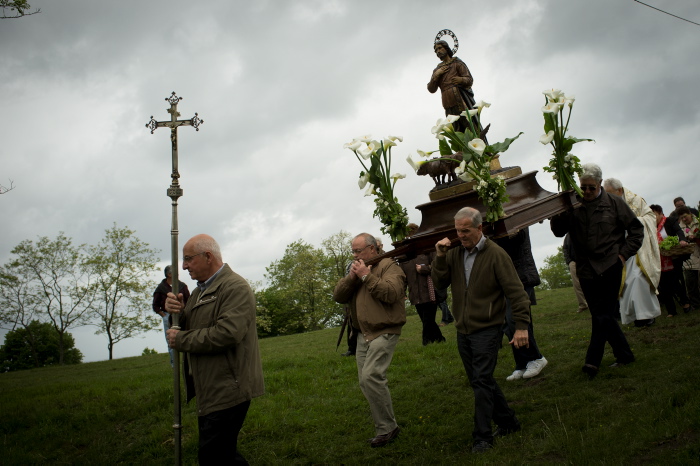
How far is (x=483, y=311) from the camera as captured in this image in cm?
541

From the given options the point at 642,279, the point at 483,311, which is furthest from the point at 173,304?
the point at 642,279

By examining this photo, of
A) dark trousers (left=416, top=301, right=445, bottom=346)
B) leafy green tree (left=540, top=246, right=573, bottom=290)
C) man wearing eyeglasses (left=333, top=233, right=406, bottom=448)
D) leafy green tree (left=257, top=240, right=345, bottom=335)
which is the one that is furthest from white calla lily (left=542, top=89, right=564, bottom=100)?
leafy green tree (left=540, top=246, right=573, bottom=290)

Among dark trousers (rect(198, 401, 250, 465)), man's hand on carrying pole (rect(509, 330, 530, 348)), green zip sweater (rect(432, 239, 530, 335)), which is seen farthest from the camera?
green zip sweater (rect(432, 239, 530, 335))

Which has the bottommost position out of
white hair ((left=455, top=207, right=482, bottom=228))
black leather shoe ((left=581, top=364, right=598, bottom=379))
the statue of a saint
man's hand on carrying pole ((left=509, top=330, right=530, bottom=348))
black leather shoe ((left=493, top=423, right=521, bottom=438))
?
black leather shoe ((left=493, top=423, right=521, bottom=438))

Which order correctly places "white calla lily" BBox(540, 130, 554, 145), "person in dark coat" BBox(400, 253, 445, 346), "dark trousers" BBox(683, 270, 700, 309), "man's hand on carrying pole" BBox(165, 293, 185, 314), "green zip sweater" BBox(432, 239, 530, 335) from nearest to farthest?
"man's hand on carrying pole" BBox(165, 293, 185, 314) < "green zip sweater" BBox(432, 239, 530, 335) < "white calla lily" BBox(540, 130, 554, 145) < "dark trousers" BBox(683, 270, 700, 309) < "person in dark coat" BBox(400, 253, 445, 346)

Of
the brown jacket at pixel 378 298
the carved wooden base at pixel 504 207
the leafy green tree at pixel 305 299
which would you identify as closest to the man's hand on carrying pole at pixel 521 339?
the carved wooden base at pixel 504 207

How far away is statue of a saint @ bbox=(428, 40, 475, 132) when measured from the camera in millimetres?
7691

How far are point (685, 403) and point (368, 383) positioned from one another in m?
3.00

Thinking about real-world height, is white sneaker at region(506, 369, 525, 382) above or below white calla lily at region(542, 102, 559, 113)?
below

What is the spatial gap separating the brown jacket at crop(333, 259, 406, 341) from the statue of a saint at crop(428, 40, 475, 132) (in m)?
2.45

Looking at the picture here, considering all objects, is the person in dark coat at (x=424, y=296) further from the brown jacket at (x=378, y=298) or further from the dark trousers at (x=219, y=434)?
the dark trousers at (x=219, y=434)

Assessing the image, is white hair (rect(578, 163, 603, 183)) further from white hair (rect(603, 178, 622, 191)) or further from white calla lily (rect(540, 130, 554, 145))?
white hair (rect(603, 178, 622, 191))

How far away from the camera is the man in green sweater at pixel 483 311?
5254 millimetres

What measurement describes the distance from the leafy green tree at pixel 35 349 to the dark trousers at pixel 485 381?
48737 mm
